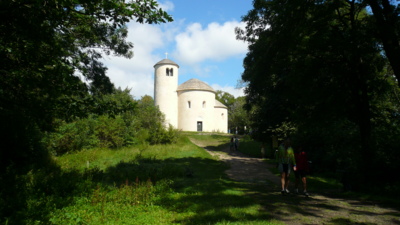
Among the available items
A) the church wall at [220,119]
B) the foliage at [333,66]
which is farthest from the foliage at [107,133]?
the church wall at [220,119]

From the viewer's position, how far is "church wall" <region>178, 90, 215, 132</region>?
4312 cm

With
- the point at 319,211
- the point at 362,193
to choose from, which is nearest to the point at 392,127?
the point at 362,193

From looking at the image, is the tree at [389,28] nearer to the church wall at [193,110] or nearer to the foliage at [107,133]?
the foliage at [107,133]

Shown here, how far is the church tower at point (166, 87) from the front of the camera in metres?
42.0

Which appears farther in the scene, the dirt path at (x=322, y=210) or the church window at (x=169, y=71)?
the church window at (x=169, y=71)

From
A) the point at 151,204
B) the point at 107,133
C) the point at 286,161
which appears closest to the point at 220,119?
the point at 107,133

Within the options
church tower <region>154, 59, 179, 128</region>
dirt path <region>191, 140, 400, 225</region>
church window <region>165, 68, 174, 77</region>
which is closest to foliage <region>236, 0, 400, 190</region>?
dirt path <region>191, 140, 400, 225</region>

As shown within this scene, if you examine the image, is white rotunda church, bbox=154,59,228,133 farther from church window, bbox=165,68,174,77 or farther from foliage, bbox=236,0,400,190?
foliage, bbox=236,0,400,190

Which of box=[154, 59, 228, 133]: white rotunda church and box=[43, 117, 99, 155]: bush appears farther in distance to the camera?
box=[154, 59, 228, 133]: white rotunda church

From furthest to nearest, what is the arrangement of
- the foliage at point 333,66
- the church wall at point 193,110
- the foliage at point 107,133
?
the church wall at point 193,110 → the foliage at point 107,133 → the foliage at point 333,66

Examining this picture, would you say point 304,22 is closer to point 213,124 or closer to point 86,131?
point 86,131

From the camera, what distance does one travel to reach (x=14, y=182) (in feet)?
27.2

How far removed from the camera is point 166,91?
1656 inches

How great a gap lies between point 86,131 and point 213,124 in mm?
26109
